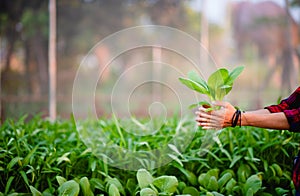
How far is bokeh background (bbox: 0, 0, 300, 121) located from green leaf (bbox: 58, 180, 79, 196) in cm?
504

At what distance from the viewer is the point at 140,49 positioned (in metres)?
7.61

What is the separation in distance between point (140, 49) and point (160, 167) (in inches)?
257

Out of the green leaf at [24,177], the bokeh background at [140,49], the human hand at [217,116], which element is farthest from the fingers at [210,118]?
the bokeh background at [140,49]

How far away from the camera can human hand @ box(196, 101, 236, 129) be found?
2.95 ft

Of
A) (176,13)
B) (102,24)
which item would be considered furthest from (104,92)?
(176,13)

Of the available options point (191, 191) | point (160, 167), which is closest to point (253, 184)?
point (191, 191)

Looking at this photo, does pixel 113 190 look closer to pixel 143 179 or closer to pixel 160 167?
pixel 143 179

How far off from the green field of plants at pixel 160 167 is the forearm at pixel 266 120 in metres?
0.22

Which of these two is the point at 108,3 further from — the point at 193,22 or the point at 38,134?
the point at 38,134

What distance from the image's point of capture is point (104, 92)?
745 cm

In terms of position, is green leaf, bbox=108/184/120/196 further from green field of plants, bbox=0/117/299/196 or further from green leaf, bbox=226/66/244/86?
green leaf, bbox=226/66/244/86

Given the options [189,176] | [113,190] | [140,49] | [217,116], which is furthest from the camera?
[140,49]

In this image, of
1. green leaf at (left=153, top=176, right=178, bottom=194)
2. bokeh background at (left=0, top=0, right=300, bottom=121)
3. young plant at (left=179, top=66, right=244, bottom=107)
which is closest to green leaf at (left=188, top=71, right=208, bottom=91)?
young plant at (left=179, top=66, right=244, bottom=107)

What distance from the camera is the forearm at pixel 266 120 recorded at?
91cm
